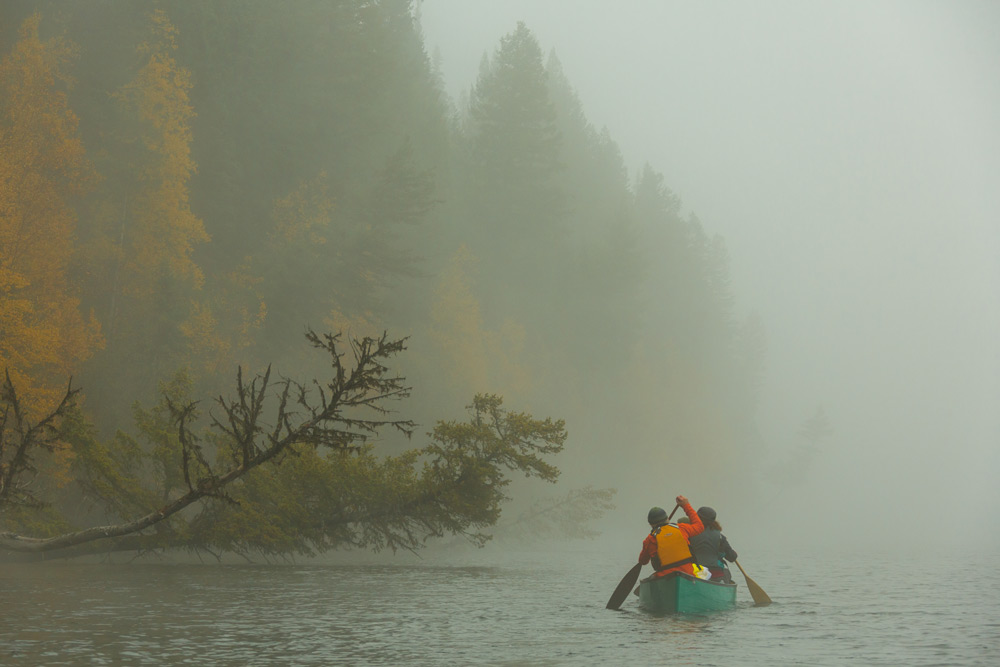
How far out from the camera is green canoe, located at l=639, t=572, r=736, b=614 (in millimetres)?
19703

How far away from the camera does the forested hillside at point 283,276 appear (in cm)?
2652

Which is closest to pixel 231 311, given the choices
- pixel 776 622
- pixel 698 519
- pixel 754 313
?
pixel 698 519

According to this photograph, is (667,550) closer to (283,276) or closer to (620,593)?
(620,593)

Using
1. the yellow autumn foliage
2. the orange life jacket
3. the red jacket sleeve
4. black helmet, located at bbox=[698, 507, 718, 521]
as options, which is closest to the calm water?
the orange life jacket

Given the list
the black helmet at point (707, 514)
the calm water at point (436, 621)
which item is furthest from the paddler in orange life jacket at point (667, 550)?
the black helmet at point (707, 514)

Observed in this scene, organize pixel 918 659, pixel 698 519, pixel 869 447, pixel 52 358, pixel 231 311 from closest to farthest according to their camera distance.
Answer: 1. pixel 918 659
2. pixel 698 519
3. pixel 52 358
4. pixel 231 311
5. pixel 869 447

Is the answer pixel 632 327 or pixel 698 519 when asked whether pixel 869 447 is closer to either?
pixel 632 327

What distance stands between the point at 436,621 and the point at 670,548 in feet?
15.8

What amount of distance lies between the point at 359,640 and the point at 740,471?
84178 millimetres

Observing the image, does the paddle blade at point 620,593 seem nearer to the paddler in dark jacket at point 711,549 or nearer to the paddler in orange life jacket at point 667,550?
the paddler in dark jacket at point 711,549

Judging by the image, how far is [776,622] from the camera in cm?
1961

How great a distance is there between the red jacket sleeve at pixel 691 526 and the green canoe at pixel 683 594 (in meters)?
1.12

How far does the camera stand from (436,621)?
1833cm

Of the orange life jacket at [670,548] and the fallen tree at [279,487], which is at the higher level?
the fallen tree at [279,487]
